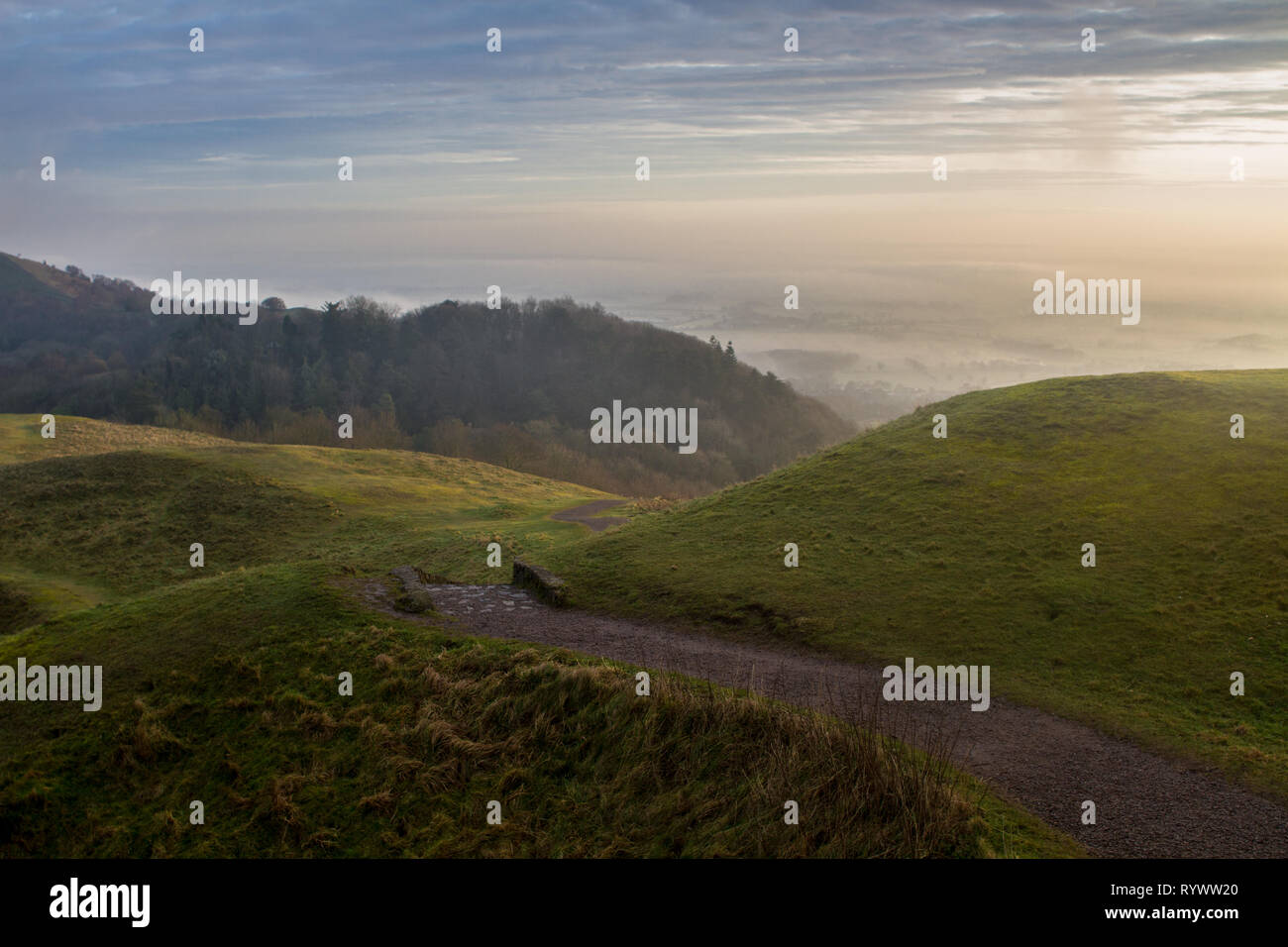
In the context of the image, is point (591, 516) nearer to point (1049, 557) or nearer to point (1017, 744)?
point (1049, 557)

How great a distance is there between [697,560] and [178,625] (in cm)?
1286

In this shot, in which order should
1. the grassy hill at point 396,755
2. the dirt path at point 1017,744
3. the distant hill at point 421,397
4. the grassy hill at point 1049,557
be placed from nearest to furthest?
the dirt path at point 1017,744 < the grassy hill at point 396,755 < the grassy hill at point 1049,557 < the distant hill at point 421,397

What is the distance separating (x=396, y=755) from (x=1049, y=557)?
15984mm

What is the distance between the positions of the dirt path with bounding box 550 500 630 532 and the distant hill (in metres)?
71.3

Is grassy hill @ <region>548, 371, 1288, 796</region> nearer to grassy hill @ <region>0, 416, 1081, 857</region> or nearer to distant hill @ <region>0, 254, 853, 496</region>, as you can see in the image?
grassy hill @ <region>0, 416, 1081, 857</region>

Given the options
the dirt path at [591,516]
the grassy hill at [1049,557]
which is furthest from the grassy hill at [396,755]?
the dirt path at [591,516]

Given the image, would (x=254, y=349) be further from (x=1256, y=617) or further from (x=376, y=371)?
(x=1256, y=617)

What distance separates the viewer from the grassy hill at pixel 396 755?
11.4m

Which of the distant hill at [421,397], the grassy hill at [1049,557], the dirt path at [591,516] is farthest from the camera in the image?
the distant hill at [421,397]

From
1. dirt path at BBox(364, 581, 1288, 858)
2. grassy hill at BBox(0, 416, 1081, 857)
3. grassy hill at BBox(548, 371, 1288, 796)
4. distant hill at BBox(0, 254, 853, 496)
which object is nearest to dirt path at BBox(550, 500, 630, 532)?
grassy hill at BBox(548, 371, 1288, 796)

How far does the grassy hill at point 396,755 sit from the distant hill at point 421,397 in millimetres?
100216

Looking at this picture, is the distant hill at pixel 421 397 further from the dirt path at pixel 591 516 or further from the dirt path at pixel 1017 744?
the dirt path at pixel 1017 744
